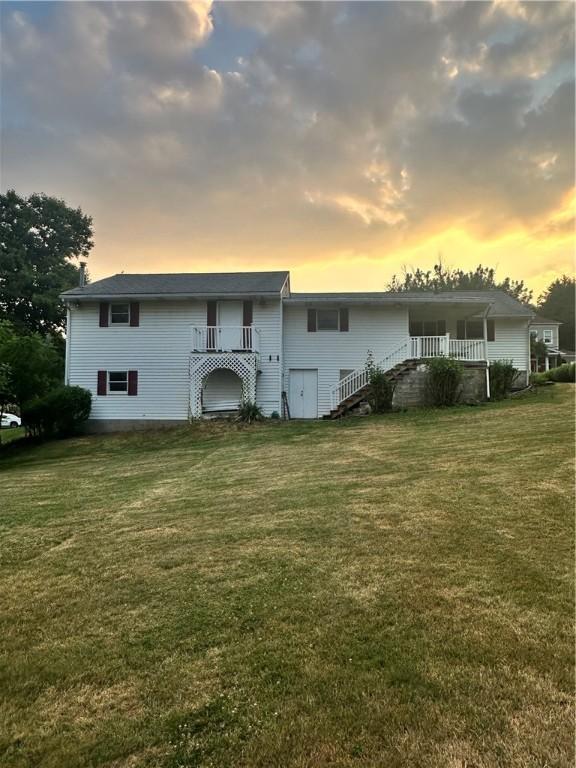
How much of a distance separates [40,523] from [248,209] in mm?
14351

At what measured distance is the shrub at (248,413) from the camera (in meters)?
16.6

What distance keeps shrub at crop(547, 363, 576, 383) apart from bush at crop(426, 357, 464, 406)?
9.91 meters

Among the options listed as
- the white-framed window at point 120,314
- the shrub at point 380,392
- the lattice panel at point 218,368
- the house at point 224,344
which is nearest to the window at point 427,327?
the house at point 224,344

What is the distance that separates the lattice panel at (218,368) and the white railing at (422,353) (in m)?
3.34

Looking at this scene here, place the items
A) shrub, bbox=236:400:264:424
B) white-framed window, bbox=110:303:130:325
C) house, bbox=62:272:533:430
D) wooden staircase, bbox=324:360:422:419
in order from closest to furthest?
wooden staircase, bbox=324:360:422:419
shrub, bbox=236:400:264:424
house, bbox=62:272:533:430
white-framed window, bbox=110:303:130:325

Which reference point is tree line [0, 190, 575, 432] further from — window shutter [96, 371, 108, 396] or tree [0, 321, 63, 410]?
tree [0, 321, 63, 410]

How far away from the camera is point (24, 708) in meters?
2.32

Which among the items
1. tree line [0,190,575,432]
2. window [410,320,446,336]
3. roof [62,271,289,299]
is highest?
tree line [0,190,575,432]

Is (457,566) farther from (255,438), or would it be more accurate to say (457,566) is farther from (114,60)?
(114,60)

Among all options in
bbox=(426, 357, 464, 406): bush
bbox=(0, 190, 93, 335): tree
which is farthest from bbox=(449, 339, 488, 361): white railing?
bbox=(0, 190, 93, 335): tree

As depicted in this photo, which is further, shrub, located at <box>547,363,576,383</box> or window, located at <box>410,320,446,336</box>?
shrub, located at <box>547,363,576,383</box>

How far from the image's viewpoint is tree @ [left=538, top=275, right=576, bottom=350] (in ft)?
180

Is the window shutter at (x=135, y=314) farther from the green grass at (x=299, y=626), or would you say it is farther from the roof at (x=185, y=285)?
the green grass at (x=299, y=626)

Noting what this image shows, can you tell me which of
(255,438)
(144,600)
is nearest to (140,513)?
(144,600)
